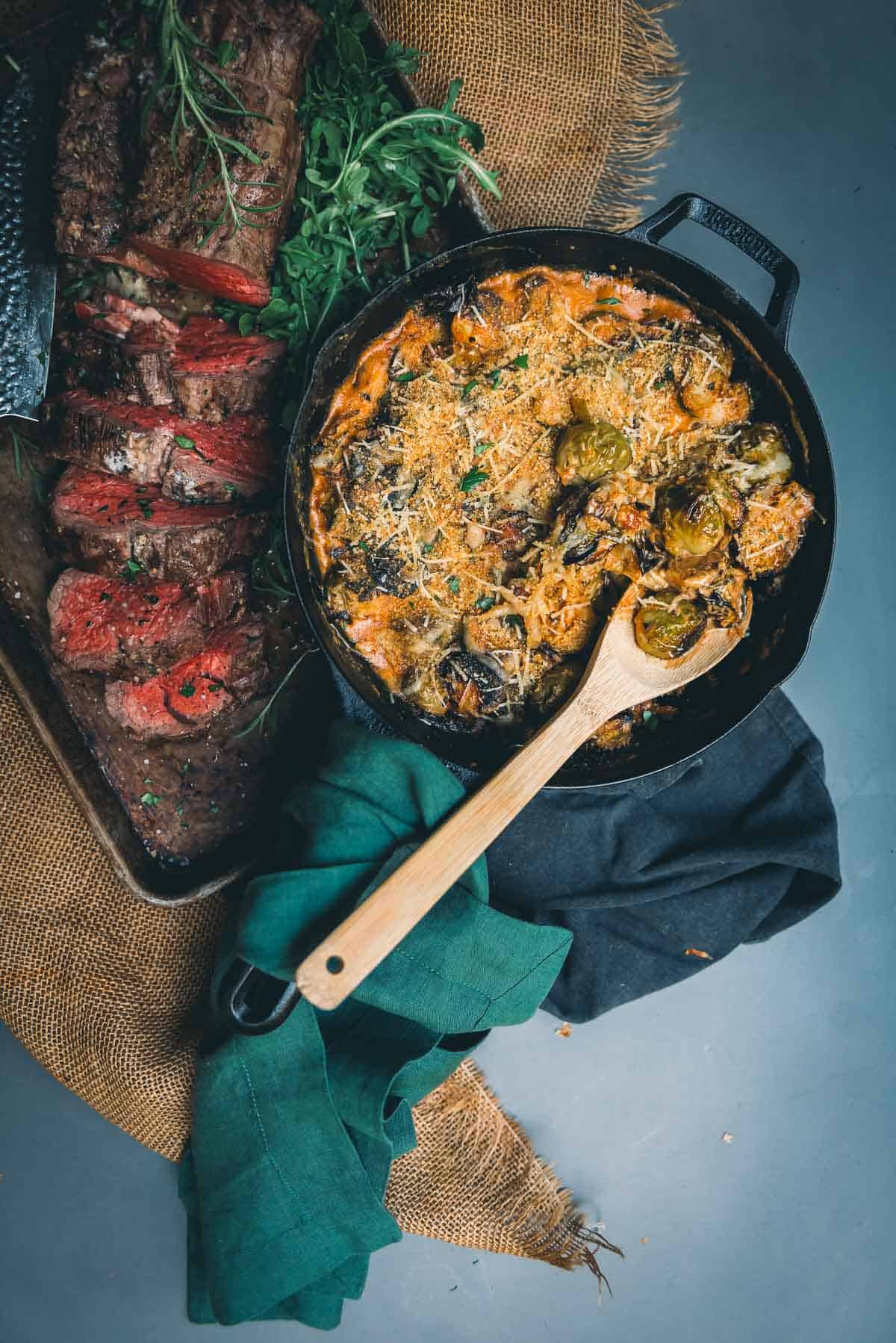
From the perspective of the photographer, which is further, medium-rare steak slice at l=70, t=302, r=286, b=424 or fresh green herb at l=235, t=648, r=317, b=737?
fresh green herb at l=235, t=648, r=317, b=737

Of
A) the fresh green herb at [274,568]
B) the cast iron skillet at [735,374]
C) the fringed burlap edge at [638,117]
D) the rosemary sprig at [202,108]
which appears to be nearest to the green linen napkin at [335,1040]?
the cast iron skillet at [735,374]

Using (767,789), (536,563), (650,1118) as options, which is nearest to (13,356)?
(536,563)

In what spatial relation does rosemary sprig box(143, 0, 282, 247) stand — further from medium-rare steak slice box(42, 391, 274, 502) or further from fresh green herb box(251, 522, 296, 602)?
fresh green herb box(251, 522, 296, 602)

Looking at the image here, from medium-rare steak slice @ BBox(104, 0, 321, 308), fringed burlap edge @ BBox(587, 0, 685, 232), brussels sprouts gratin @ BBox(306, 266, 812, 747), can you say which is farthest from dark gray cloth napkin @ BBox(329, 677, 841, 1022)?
medium-rare steak slice @ BBox(104, 0, 321, 308)

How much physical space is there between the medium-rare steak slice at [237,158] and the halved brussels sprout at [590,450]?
1052 millimetres

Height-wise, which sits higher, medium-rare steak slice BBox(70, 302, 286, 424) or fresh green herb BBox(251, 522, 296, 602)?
medium-rare steak slice BBox(70, 302, 286, 424)

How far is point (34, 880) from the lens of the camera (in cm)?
310

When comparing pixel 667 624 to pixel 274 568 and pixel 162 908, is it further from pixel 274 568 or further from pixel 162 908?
pixel 162 908

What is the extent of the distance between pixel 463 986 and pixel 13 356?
244cm

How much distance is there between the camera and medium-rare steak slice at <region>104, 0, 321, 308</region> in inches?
95.9

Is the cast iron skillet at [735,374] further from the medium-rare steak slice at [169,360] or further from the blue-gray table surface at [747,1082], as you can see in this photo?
the blue-gray table surface at [747,1082]

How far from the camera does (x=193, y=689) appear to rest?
9.30 ft

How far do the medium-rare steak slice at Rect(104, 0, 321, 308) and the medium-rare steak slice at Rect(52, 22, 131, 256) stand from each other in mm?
108

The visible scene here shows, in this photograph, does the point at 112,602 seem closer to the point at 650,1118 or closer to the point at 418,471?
the point at 418,471
